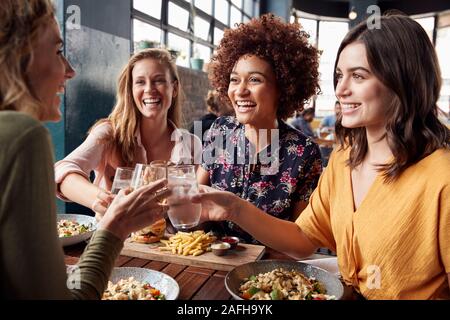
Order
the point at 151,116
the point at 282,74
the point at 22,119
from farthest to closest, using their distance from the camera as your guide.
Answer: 1. the point at 151,116
2. the point at 282,74
3. the point at 22,119

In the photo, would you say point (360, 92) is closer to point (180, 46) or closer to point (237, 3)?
point (180, 46)

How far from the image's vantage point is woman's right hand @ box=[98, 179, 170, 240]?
1.02m

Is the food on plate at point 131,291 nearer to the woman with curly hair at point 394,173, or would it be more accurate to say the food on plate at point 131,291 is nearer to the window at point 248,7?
the woman with curly hair at point 394,173

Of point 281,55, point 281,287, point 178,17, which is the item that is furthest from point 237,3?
point 281,287

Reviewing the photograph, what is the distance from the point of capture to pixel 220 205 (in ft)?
5.12

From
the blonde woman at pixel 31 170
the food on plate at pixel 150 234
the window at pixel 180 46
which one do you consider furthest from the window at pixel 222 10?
the blonde woman at pixel 31 170

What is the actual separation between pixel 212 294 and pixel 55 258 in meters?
0.58

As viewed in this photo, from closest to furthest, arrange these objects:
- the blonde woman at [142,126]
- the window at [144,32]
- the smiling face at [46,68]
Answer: the smiling face at [46,68], the blonde woman at [142,126], the window at [144,32]

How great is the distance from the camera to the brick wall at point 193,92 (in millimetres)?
5250

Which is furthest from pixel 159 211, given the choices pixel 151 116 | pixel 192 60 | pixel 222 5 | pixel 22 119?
pixel 222 5

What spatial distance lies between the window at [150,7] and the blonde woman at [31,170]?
151 inches

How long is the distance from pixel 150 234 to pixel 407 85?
1158 mm

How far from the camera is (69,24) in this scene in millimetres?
2877
